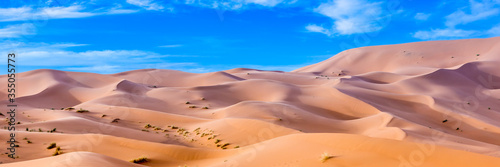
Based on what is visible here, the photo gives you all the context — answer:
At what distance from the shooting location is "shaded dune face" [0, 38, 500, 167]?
749 centimetres

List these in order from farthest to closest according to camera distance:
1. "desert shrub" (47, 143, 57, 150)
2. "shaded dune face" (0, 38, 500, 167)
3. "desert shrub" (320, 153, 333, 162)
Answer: "desert shrub" (47, 143, 57, 150) → "shaded dune face" (0, 38, 500, 167) → "desert shrub" (320, 153, 333, 162)

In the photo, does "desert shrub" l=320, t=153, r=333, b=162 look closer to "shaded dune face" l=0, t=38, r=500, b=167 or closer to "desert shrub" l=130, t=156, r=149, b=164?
"shaded dune face" l=0, t=38, r=500, b=167

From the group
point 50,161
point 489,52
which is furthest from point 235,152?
point 489,52

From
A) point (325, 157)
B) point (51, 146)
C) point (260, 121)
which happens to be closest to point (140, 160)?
point (51, 146)

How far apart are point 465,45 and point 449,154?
66944mm

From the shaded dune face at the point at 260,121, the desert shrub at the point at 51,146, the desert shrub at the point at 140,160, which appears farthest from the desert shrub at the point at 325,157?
the desert shrub at the point at 51,146

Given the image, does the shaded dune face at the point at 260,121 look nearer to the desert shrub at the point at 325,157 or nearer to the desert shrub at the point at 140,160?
the desert shrub at the point at 325,157

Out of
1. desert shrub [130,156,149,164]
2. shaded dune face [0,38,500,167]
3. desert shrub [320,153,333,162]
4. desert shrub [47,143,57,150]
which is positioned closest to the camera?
desert shrub [320,153,333,162]

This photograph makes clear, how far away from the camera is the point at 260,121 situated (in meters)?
16.6

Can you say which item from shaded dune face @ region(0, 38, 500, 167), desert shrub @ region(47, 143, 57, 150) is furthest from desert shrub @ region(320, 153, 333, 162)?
desert shrub @ region(47, 143, 57, 150)

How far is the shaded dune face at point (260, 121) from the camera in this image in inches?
295

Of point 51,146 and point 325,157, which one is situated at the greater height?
point 51,146

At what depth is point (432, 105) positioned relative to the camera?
26.2 meters

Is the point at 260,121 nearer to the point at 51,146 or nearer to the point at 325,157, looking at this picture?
the point at 51,146
